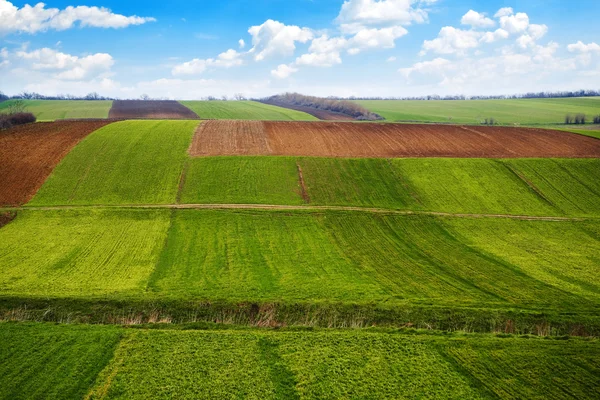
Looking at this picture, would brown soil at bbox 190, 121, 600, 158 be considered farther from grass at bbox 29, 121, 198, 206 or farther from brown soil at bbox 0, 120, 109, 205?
brown soil at bbox 0, 120, 109, 205

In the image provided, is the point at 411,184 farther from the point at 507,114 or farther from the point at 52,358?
the point at 507,114

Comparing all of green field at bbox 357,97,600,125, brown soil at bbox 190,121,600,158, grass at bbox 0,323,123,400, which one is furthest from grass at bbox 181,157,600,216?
green field at bbox 357,97,600,125

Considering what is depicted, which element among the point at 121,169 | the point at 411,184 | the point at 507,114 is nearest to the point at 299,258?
the point at 411,184

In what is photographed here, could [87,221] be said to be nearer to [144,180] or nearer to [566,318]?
[144,180]

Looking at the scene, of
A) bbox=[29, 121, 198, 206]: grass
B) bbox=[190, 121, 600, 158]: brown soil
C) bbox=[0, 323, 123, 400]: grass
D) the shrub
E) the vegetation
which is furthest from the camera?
the vegetation

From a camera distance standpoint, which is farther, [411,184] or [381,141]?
[381,141]

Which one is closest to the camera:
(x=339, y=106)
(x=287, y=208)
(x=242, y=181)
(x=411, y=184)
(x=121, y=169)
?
(x=287, y=208)
